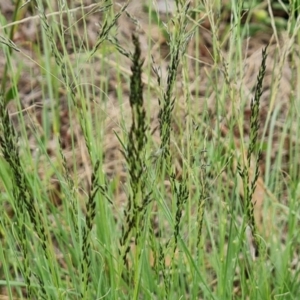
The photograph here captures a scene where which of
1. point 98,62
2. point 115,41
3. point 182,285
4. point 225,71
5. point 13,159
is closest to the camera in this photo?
point 13,159

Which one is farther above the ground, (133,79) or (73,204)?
(133,79)

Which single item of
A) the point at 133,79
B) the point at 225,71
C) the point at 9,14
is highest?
the point at 133,79

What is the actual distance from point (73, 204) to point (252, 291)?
17.3 inches

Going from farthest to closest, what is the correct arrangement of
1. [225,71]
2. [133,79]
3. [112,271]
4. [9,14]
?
[9,14] < [112,271] < [225,71] < [133,79]

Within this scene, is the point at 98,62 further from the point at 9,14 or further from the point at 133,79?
the point at 133,79

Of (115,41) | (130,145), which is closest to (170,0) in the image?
(115,41)

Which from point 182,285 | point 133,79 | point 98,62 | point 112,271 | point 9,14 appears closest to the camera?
point 133,79

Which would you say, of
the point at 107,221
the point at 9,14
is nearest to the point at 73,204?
the point at 107,221

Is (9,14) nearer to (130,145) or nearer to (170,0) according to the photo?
(170,0)

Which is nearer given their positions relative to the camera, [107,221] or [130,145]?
[130,145]

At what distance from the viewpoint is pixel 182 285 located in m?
1.30

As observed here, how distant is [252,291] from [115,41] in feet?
Result: 1.82

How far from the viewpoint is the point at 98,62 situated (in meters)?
2.84

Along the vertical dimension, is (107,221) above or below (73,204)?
below
